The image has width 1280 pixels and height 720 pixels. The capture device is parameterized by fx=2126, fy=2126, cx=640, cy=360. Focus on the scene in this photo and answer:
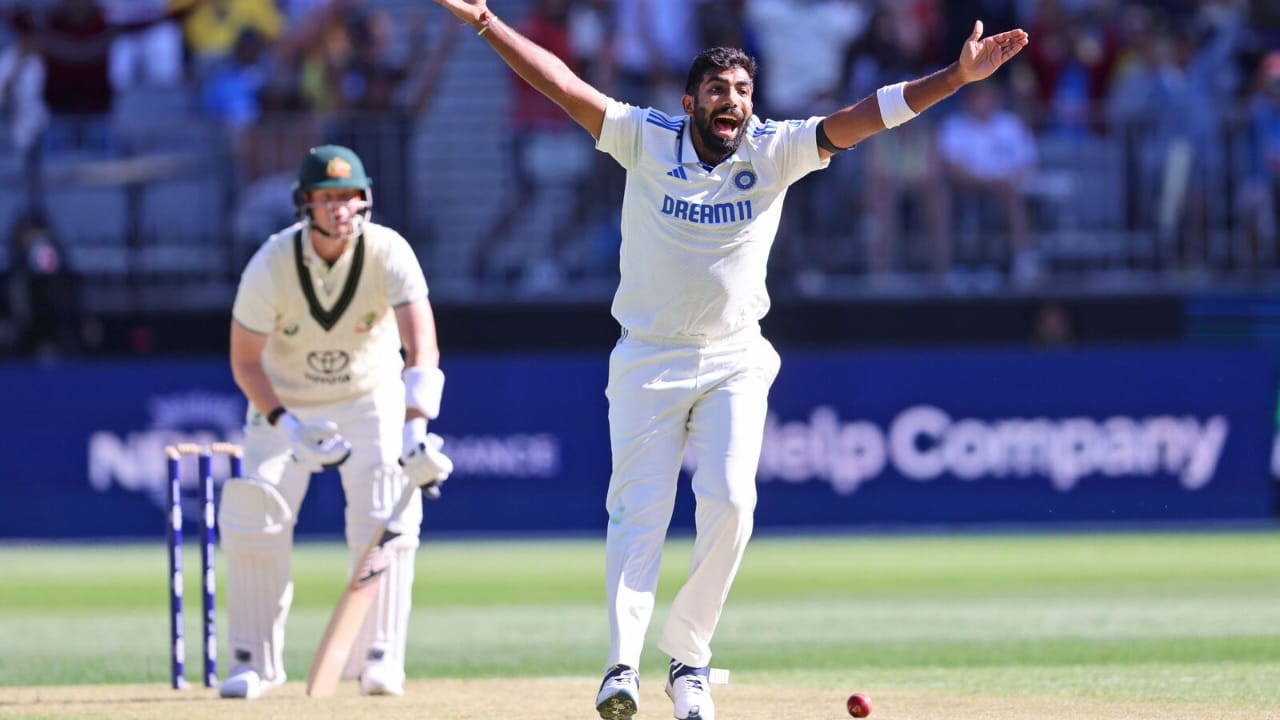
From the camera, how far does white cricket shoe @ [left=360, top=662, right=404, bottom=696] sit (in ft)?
27.3

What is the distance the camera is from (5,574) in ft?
55.6

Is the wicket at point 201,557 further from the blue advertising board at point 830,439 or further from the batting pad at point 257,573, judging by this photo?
the blue advertising board at point 830,439

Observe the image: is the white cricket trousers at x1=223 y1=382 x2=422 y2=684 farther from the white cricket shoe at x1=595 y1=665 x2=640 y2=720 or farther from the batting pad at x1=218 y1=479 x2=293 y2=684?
the white cricket shoe at x1=595 y1=665 x2=640 y2=720

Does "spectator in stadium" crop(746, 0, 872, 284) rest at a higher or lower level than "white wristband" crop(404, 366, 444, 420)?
higher

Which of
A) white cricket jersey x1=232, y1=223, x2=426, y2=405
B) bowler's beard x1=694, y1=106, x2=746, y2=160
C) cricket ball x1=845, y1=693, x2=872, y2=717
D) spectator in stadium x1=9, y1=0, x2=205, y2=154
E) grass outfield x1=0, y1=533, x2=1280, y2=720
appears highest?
spectator in stadium x1=9, y1=0, x2=205, y2=154

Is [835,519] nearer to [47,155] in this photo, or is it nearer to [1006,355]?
[1006,355]

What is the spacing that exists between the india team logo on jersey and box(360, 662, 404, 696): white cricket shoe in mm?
1924

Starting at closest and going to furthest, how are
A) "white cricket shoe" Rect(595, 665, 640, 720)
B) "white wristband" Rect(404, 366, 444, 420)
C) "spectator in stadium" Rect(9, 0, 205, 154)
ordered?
"white cricket shoe" Rect(595, 665, 640, 720) → "white wristband" Rect(404, 366, 444, 420) → "spectator in stadium" Rect(9, 0, 205, 154)

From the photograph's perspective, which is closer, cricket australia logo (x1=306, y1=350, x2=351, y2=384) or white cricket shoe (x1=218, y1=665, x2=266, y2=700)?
white cricket shoe (x1=218, y1=665, x2=266, y2=700)

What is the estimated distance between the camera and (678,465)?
711cm

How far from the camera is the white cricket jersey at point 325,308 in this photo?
841 cm

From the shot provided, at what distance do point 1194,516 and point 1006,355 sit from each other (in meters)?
2.18

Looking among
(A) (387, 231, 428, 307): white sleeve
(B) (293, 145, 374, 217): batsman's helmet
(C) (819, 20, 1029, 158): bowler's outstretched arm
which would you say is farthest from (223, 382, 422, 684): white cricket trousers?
(C) (819, 20, 1029, 158): bowler's outstretched arm

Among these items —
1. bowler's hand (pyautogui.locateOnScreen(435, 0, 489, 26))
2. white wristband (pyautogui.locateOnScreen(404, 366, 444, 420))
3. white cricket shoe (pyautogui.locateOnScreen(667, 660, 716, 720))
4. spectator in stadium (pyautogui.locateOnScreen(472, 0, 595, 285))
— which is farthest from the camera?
spectator in stadium (pyautogui.locateOnScreen(472, 0, 595, 285))
